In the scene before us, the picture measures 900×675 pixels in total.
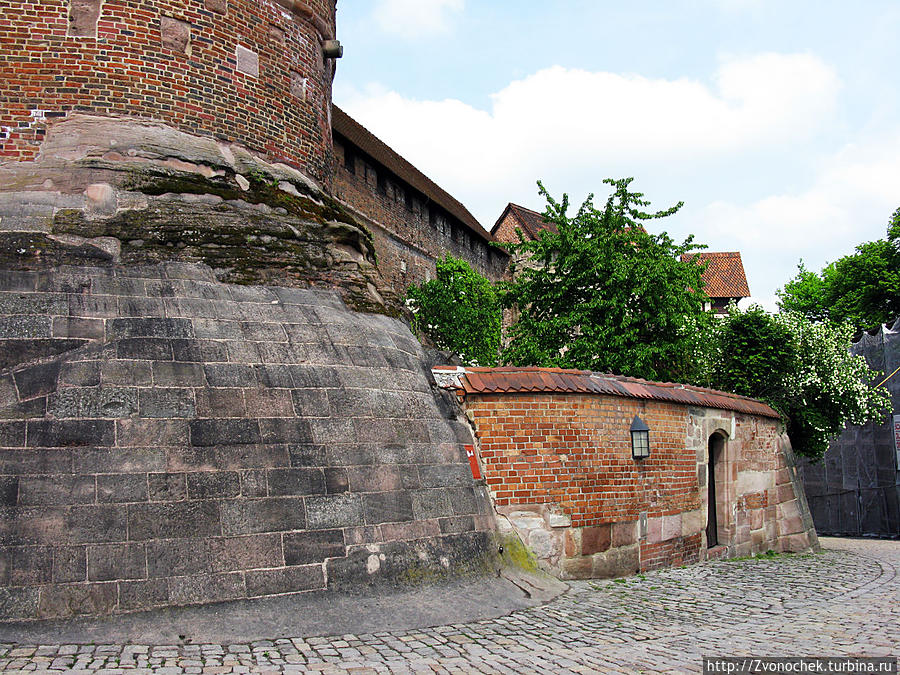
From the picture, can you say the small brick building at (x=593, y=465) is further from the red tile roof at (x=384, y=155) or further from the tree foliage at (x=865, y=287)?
the tree foliage at (x=865, y=287)

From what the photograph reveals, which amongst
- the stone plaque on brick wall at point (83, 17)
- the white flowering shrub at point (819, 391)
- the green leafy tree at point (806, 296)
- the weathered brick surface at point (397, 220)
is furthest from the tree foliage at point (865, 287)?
the stone plaque on brick wall at point (83, 17)

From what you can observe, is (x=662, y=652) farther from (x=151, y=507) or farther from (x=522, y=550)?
(x=151, y=507)

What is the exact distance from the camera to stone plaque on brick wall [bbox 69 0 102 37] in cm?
809

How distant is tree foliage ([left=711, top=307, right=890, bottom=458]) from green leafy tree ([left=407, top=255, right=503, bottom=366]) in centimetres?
838

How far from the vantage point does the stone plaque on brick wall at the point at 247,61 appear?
8992 mm

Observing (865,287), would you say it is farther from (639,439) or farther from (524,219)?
(639,439)

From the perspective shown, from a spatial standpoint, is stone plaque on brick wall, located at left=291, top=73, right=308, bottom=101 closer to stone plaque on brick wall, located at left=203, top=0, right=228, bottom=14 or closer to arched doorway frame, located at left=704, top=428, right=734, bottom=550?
stone plaque on brick wall, located at left=203, top=0, right=228, bottom=14

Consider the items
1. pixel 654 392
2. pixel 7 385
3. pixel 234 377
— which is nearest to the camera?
pixel 7 385

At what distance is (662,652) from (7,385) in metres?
5.08

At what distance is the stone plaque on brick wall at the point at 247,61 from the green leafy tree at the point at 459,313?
14.2 meters

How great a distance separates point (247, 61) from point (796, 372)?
12.5 m

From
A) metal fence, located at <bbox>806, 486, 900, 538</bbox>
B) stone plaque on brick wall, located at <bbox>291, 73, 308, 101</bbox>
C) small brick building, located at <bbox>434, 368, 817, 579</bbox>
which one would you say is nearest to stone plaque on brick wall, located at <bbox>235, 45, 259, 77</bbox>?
stone plaque on brick wall, located at <bbox>291, 73, 308, 101</bbox>

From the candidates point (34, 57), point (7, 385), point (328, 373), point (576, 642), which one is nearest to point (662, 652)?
point (576, 642)

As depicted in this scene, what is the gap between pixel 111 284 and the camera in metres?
6.56
